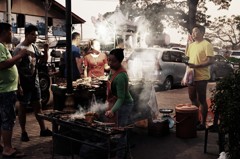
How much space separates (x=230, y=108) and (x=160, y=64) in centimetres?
951

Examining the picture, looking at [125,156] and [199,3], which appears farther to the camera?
[199,3]

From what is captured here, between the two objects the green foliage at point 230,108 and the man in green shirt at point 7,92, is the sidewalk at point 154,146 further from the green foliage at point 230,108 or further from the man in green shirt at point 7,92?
the green foliage at point 230,108

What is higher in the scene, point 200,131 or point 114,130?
point 114,130

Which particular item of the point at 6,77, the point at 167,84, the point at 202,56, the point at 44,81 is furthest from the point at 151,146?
the point at 167,84

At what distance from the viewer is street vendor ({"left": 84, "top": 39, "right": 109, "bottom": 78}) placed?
798cm

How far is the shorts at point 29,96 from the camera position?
639 cm

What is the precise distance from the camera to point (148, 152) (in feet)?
19.3

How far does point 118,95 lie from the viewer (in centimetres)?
475

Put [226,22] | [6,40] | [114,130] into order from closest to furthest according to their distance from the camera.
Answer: [114,130] → [6,40] → [226,22]

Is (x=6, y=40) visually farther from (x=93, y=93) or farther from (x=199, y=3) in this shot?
(x=199, y=3)

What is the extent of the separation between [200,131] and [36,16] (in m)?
23.0

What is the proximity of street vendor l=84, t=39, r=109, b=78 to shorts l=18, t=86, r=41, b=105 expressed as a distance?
1805mm

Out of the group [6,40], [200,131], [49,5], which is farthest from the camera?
[49,5]

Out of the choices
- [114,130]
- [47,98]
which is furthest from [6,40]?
[47,98]
